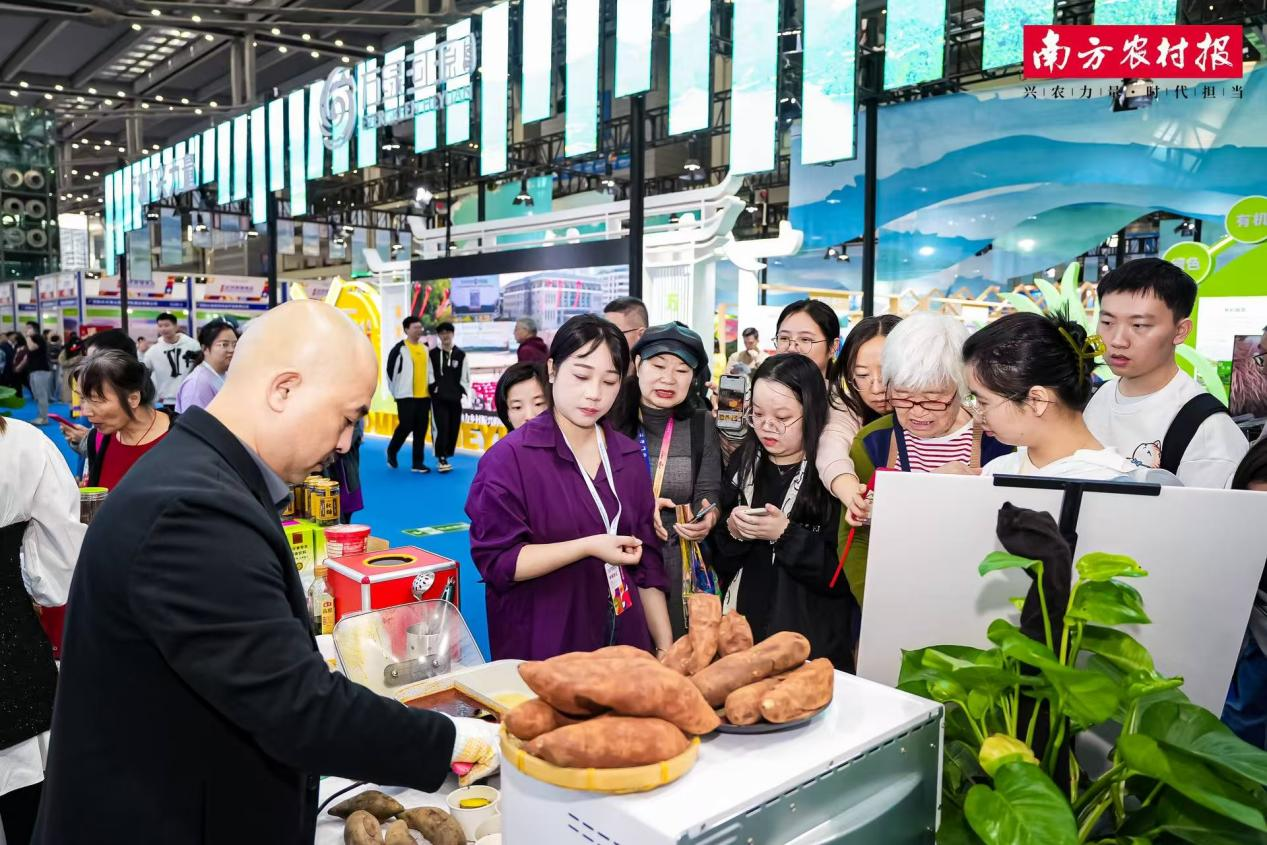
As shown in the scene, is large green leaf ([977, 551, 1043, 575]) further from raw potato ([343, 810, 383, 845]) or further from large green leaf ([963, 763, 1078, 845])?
raw potato ([343, 810, 383, 845])

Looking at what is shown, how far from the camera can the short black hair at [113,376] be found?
2.99 meters

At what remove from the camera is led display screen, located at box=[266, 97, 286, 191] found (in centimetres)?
1278

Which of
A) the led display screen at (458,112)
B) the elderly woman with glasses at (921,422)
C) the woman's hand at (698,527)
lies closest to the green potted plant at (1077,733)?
the elderly woman with glasses at (921,422)

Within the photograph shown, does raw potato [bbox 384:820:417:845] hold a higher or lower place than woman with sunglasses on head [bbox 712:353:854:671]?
lower

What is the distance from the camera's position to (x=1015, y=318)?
4.83 ft

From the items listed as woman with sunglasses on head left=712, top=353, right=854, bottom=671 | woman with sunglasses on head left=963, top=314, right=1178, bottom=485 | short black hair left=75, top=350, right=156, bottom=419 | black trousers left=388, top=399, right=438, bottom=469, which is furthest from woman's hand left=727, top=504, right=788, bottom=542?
black trousers left=388, top=399, right=438, bottom=469

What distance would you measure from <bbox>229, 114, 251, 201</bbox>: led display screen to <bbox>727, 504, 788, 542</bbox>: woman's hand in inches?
540

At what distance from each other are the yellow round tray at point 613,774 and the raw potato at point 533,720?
0.9 inches

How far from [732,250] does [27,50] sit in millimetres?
13377

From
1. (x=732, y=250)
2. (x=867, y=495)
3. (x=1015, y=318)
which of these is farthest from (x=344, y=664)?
(x=732, y=250)

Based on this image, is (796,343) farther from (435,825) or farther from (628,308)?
(435,825)

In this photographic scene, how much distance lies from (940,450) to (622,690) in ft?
4.44

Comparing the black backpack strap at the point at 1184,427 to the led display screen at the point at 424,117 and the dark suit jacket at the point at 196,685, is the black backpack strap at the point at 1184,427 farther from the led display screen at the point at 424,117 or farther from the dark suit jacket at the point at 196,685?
the led display screen at the point at 424,117

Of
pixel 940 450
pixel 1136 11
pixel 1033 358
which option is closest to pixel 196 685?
pixel 1033 358
